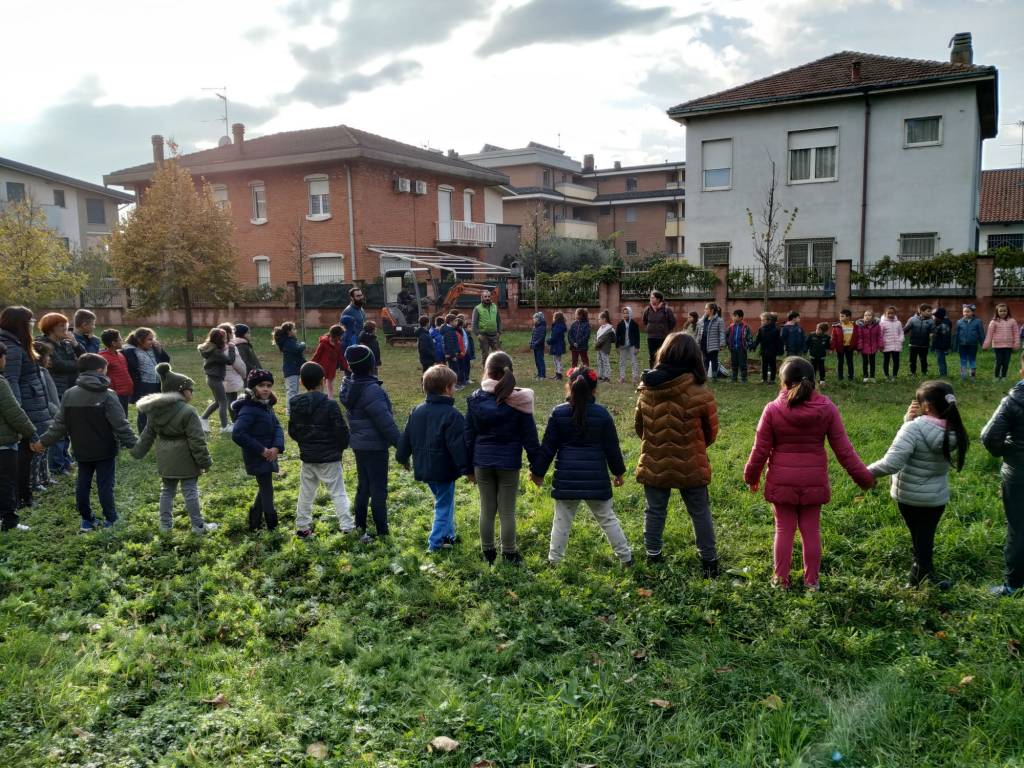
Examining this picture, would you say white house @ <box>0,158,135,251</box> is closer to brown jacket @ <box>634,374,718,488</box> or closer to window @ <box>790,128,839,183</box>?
window @ <box>790,128,839,183</box>

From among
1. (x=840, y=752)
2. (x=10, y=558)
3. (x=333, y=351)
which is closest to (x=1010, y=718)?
(x=840, y=752)

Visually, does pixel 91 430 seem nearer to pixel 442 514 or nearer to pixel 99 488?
pixel 99 488

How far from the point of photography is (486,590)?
5.73 m

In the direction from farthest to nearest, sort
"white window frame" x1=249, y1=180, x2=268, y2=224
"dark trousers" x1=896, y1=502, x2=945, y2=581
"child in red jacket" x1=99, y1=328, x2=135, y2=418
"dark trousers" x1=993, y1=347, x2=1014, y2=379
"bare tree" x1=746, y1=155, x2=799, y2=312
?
"white window frame" x1=249, y1=180, x2=268, y2=224 < "bare tree" x1=746, y1=155, x2=799, y2=312 < "dark trousers" x1=993, y1=347, x2=1014, y2=379 < "child in red jacket" x1=99, y1=328, x2=135, y2=418 < "dark trousers" x1=896, y1=502, x2=945, y2=581

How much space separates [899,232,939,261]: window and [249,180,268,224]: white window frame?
25838 mm

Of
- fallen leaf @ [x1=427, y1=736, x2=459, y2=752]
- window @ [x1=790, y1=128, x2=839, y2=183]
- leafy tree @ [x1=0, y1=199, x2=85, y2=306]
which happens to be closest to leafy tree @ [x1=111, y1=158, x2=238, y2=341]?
leafy tree @ [x1=0, y1=199, x2=85, y2=306]

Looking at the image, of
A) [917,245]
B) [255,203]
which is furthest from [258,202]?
[917,245]

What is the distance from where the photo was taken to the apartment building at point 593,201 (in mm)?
48969

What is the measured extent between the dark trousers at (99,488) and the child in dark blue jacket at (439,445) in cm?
313

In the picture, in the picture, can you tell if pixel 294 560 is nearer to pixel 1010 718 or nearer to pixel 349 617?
pixel 349 617

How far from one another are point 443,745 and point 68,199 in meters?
52.3

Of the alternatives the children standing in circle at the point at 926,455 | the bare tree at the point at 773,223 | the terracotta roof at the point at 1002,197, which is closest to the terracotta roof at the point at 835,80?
the bare tree at the point at 773,223

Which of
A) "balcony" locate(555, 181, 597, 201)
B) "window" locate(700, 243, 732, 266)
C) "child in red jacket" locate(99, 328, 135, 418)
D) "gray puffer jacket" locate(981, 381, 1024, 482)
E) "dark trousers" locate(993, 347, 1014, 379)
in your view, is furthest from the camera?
"balcony" locate(555, 181, 597, 201)

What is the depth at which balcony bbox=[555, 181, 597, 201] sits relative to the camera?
50678 millimetres
